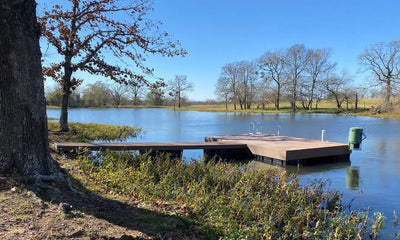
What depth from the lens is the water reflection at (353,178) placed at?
703cm

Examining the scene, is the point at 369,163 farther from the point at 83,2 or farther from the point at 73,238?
the point at 83,2

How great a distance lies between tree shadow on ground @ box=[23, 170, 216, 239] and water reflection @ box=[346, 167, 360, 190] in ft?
16.5

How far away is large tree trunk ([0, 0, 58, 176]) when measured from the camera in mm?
3201

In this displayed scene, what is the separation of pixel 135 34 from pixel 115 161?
19.2 feet

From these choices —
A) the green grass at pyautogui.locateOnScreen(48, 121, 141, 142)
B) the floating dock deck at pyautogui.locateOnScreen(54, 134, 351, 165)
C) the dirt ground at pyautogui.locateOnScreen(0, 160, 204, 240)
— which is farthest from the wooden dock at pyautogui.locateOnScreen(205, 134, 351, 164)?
the green grass at pyautogui.locateOnScreen(48, 121, 141, 142)

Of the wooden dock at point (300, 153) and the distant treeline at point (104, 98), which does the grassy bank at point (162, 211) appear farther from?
the distant treeline at point (104, 98)

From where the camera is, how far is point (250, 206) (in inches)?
174

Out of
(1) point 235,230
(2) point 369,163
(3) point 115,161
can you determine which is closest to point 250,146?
(2) point 369,163

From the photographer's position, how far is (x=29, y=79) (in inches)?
132

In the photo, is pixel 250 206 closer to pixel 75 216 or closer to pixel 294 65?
pixel 75 216

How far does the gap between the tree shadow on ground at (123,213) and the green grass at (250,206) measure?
0.85 feet

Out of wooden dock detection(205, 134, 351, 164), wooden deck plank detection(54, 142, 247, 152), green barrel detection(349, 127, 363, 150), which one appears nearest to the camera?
wooden deck plank detection(54, 142, 247, 152)

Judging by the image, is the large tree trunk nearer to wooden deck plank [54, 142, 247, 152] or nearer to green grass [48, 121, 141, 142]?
wooden deck plank [54, 142, 247, 152]

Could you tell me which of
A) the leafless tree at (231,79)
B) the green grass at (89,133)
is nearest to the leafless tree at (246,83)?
the leafless tree at (231,79)
